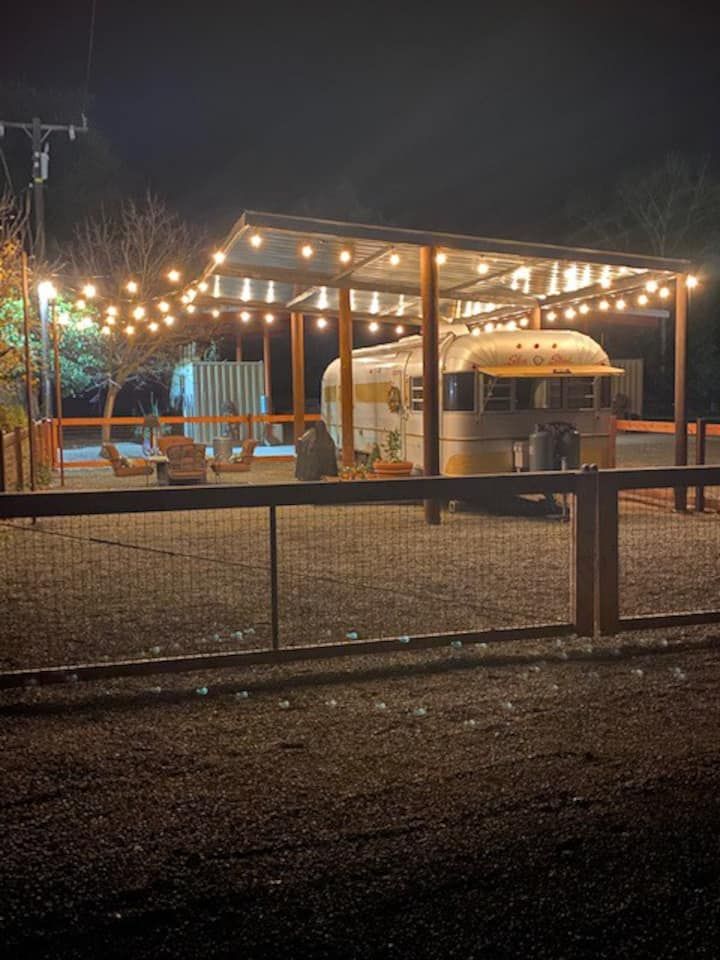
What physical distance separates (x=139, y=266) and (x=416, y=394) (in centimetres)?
2040

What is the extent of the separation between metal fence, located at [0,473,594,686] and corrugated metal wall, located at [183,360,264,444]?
55.2 ft

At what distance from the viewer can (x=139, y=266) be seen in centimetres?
3425

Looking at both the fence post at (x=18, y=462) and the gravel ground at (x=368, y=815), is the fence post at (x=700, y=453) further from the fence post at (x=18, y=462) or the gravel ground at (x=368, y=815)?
the fence post at (x=18, y=462)

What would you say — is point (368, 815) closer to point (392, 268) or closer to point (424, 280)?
point (424, 280)

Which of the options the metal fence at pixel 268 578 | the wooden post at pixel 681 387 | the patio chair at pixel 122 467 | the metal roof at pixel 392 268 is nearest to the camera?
the metal fence at pixel 268 578

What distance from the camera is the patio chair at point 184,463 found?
1752 cm

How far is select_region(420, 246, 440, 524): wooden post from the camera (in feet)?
43.2

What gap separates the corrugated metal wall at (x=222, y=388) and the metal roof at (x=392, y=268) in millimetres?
6975

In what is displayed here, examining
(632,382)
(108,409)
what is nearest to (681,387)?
(108,409)

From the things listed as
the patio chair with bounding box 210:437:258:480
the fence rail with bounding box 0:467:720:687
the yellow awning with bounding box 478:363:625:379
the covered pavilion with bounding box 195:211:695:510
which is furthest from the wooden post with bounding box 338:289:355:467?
the fence rail with bounding box 0:467:720:687

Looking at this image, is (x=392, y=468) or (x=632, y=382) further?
(x=632, y=382)

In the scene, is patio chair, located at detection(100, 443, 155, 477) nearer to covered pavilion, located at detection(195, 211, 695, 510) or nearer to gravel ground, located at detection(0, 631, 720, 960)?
covered pavilion, located at detection(195, 211, 695, 510)

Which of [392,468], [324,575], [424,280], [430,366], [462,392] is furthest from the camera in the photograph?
[392,468]

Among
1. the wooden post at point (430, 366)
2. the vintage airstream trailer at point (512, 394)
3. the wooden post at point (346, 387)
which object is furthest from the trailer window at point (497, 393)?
the wooden post at point (346, 387)
